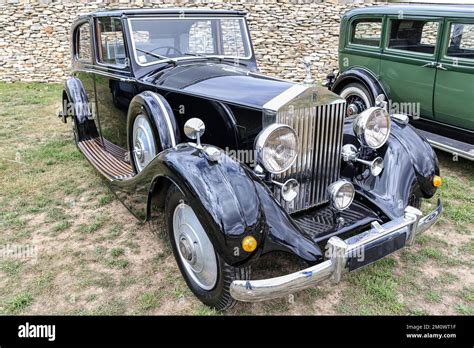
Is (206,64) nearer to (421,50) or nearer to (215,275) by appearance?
(215,275)

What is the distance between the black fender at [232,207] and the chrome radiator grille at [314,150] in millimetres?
380

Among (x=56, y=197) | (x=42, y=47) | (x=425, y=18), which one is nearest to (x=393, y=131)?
(x=425, y=18)

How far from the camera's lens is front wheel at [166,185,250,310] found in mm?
2330

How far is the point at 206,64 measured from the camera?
3703 mm

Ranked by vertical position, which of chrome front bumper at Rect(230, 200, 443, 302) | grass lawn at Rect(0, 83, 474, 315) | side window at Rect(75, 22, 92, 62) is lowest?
grass lawn at Rect(0, 83, 474, 315)

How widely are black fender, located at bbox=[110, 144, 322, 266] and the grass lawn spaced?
0.59 m

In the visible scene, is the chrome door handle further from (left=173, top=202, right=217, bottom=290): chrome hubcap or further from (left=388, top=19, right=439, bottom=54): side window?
(left=173, top=202, right=217, bottom=290): chrome hubcap

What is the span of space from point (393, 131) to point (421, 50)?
294 cm

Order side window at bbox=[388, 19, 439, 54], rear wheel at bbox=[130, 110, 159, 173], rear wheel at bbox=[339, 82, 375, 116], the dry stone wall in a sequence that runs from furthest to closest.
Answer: the dry stone wall
rear wheel at bbox=[339, 82, 375, 116]
side window at bbox=[388, 19, 439, 54]
rear wheel at bbox=[130, 110, 159, 173]

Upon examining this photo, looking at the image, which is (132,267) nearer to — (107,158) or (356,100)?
(107,158)

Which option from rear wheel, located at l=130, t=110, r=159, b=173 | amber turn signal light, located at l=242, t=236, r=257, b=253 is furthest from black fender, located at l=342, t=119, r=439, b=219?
rear wheel, located at l=130, t=110, r=159, b=173

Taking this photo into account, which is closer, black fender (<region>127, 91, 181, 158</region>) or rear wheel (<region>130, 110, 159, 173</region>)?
black fender (<region>127, 91, 181, 158</region>)

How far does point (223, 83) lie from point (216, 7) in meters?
7.91

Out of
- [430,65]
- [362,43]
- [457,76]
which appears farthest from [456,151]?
[362,43]
